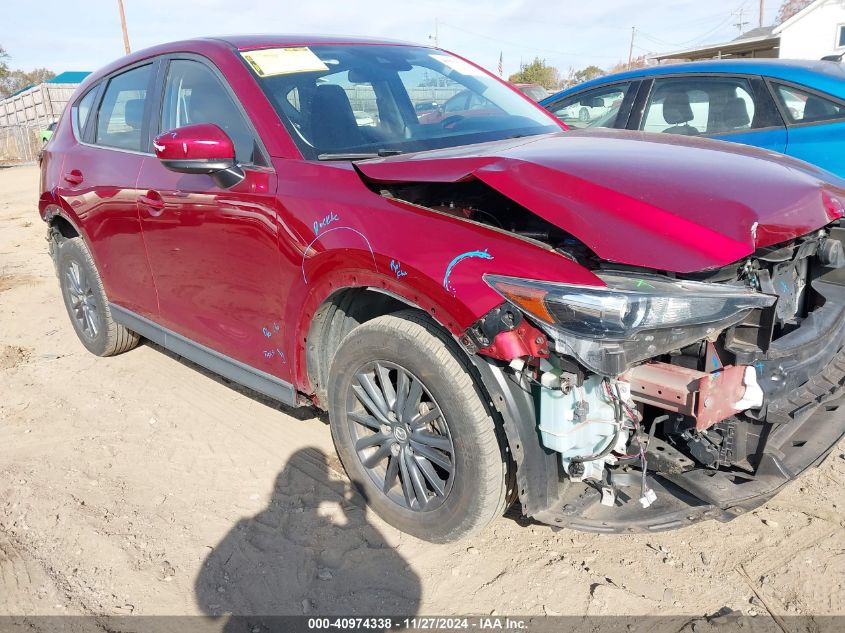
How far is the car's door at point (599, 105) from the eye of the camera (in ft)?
18.4

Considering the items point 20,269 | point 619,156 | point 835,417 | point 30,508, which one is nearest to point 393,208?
point 619,156

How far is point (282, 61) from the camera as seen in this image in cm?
314

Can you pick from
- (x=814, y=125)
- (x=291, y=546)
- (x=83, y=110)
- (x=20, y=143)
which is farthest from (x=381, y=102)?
(x=20, y=143)

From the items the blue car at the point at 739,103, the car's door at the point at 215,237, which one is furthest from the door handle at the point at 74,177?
the blue car at the point at 739,103

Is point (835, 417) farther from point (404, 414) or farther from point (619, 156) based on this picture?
point (404, 414)

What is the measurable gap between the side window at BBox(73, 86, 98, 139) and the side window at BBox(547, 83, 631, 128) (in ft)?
11.6

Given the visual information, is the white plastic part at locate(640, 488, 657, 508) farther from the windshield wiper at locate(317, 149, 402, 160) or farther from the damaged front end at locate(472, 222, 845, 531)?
the windshield wiper at locate(317, 149, 402, 160)

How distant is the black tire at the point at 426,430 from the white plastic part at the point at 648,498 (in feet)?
1.49

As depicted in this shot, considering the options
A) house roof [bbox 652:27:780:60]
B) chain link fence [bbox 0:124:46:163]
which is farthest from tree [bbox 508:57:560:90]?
chain link fence [bbox 0:124:46:163]

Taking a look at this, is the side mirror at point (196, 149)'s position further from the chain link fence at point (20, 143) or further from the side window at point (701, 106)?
the chain link fence at point (20, 143)

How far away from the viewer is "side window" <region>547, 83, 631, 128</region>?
5.70m

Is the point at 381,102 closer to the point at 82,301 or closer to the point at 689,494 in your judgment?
the point at 689,494

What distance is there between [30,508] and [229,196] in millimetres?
1659

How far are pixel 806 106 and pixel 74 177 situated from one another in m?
5.00
